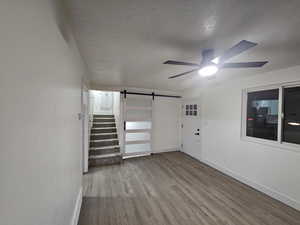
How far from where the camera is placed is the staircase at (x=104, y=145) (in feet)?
12.2

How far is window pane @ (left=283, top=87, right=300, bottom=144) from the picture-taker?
2.27m

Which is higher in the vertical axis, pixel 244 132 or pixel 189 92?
pixel 189 92

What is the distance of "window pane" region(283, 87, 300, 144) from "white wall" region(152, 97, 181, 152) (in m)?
3.02

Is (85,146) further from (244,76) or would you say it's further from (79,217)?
(244,76)

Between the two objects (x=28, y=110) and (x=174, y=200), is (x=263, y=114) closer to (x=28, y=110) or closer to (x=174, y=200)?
(x=174, y=200)

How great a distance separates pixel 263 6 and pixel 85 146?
3.67m

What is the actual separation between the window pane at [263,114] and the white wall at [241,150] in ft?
0.65

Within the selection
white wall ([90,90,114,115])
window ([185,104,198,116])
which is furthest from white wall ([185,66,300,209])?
white wall ([90,90,114,115])

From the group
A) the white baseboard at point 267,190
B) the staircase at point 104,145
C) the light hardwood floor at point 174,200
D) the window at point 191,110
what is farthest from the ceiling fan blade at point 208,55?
the staircase at point 104,145

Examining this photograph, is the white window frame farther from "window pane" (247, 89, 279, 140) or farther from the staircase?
the staircase

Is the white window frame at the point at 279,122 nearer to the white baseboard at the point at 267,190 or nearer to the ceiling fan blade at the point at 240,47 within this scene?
the white baseboard at the point at 267,190

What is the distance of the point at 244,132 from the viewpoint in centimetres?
300

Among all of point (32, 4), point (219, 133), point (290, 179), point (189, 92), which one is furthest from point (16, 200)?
point (189, 92)

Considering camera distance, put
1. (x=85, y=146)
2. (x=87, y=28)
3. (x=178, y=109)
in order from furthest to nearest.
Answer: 1. (x=178, y=109)
2. (x=85, y=146)
3. (x=87, y=28)
